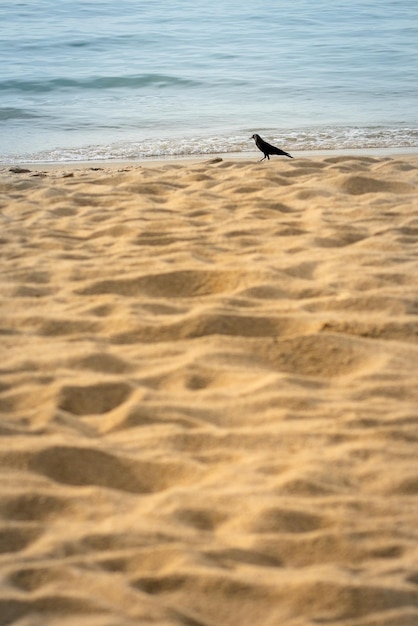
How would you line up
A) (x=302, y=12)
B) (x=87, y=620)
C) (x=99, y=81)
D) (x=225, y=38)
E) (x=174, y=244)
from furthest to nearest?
(x=302, y=12)
(x=225, y=38)
(x=99, y=81)
(x=174, y=244)
(x=87, y=620)

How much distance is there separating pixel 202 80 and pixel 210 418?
1119 cm

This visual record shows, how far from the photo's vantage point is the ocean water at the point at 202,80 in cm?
923

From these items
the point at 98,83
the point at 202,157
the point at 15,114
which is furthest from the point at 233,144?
the point at 98,83

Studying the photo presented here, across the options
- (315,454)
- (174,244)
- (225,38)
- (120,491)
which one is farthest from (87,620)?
(225,38)

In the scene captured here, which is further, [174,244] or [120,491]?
[174,244]

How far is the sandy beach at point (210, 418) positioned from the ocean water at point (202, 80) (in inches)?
172

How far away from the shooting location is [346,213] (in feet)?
16.0

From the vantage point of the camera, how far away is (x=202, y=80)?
13.3m

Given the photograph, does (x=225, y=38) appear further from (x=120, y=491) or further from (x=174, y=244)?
(x=120, y=491)

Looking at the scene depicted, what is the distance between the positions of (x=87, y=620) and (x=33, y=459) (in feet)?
2.34

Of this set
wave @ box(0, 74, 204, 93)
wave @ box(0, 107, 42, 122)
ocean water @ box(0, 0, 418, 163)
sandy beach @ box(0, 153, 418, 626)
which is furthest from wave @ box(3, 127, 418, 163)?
wave @ box(0, 74, 204, 93)

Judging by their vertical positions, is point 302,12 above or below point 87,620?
above

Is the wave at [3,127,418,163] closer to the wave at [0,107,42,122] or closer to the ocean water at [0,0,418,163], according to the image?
the ocean water at [0,0,418,163]

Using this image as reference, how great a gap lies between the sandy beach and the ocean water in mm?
4381
